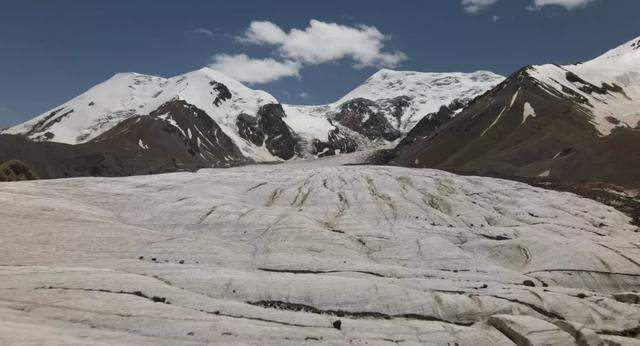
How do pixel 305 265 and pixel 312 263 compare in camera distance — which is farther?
pixel 312 263

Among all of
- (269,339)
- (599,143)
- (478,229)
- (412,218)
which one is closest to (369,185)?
(412,218)

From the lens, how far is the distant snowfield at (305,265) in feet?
121

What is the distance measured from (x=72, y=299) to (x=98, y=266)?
33.0 ft

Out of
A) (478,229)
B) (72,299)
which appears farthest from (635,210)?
(72,299)

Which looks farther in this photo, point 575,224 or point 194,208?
point 575,224

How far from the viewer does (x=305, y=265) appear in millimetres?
51812

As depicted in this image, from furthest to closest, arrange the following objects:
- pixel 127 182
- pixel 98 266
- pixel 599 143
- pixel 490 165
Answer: pixel 490 165 < pixel 599 143 < pixel 127 182 < pixel 98 266

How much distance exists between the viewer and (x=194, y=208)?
71.1 m

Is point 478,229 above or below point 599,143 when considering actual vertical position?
below

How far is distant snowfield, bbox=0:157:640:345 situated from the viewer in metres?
36.8

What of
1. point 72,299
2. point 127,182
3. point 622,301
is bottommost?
point 622,301

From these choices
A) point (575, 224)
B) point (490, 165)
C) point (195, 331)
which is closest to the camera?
point (195, 331)

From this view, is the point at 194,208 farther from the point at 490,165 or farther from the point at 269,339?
the point at 490,165

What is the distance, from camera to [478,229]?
7088cm
